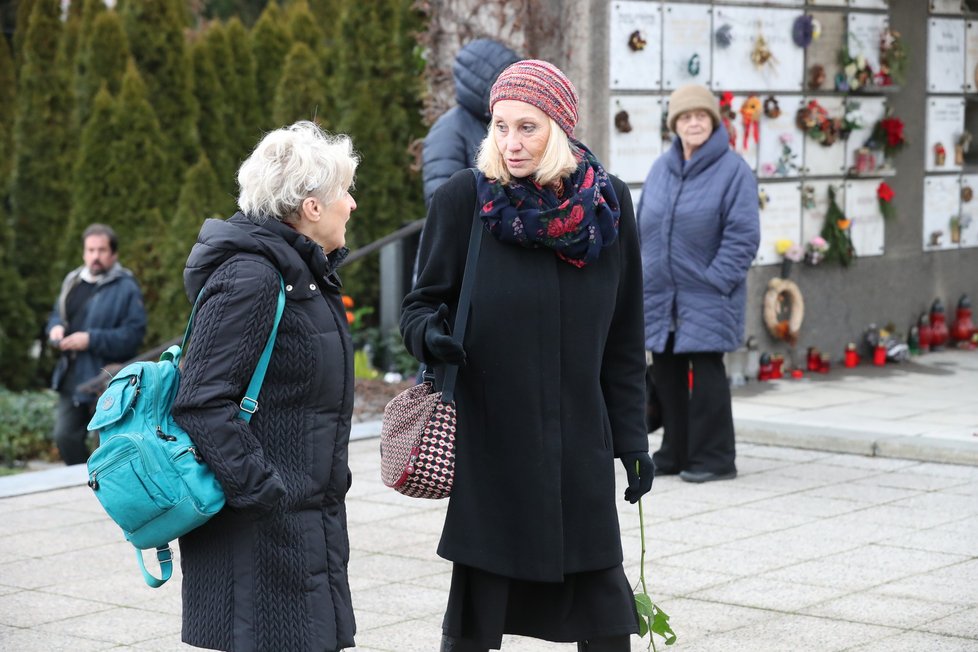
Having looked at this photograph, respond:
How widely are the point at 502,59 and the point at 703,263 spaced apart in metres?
1.50

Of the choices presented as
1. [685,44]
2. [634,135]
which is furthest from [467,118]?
[685,44]

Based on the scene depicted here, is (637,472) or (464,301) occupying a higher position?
(464,301)

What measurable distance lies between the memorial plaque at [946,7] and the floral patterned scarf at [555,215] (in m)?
8.78

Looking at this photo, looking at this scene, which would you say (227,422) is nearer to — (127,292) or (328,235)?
(328,235)

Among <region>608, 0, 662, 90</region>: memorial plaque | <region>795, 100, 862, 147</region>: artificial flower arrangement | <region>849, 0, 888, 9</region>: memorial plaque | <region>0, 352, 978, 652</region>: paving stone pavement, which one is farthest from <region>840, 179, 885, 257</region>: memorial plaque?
<region>0, 352, 978, 652</region>: paving stone pavement

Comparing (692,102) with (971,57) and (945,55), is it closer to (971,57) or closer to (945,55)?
(945,55)

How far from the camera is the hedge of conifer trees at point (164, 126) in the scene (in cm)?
1330

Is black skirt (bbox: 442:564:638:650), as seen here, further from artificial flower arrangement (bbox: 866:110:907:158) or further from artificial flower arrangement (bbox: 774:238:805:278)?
artificial flower arrangement (bbox: 866:110:907:158)

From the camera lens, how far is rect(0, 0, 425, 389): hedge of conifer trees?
13305 mm

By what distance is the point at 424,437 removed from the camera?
3.86 meters

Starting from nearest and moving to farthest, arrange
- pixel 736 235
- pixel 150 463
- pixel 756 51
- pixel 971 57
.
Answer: pixel 150 463 < pixel 736 235 < pixel 756 51 < pixel 971 57

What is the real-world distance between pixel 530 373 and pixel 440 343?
10.0 inches

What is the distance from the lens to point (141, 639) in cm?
509

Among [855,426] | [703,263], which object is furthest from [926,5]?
[703,263]
